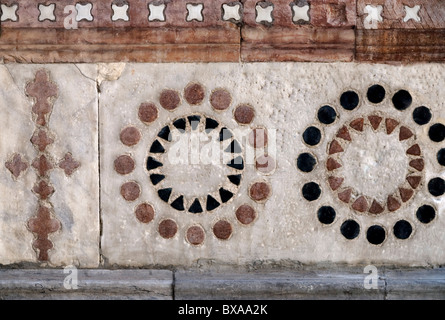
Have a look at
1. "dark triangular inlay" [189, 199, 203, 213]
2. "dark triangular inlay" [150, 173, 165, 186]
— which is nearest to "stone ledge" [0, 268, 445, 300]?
"dark triangular inlay" [189, 199, 203, 213]

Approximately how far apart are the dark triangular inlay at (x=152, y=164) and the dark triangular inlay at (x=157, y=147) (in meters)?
0.04

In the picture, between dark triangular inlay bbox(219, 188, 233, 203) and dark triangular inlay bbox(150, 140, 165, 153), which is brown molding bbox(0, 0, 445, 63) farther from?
dark triangular inlay bbox(219, 188, 233, 203)

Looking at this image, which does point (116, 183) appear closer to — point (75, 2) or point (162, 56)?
point (162, 56)

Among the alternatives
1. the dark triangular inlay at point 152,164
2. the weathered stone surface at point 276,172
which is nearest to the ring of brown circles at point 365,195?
the weathered stone surface at point 276,172

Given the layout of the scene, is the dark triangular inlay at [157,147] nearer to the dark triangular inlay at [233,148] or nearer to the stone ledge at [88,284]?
the dark triangular inlay at [233,148]

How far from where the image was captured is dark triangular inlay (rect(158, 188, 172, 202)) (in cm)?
312

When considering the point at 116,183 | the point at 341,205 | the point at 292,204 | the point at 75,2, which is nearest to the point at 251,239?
the point at 292,204

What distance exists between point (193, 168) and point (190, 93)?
37 cm

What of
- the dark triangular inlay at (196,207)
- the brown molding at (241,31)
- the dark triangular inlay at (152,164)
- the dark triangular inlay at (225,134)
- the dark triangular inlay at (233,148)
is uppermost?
the brown molding at (241,31)

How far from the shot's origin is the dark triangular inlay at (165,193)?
3.12m

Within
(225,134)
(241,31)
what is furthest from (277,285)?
(241,31)

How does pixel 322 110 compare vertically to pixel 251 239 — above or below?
above

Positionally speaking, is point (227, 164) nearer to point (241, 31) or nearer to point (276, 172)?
point (276, 172)

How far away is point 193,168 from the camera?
122 inches
